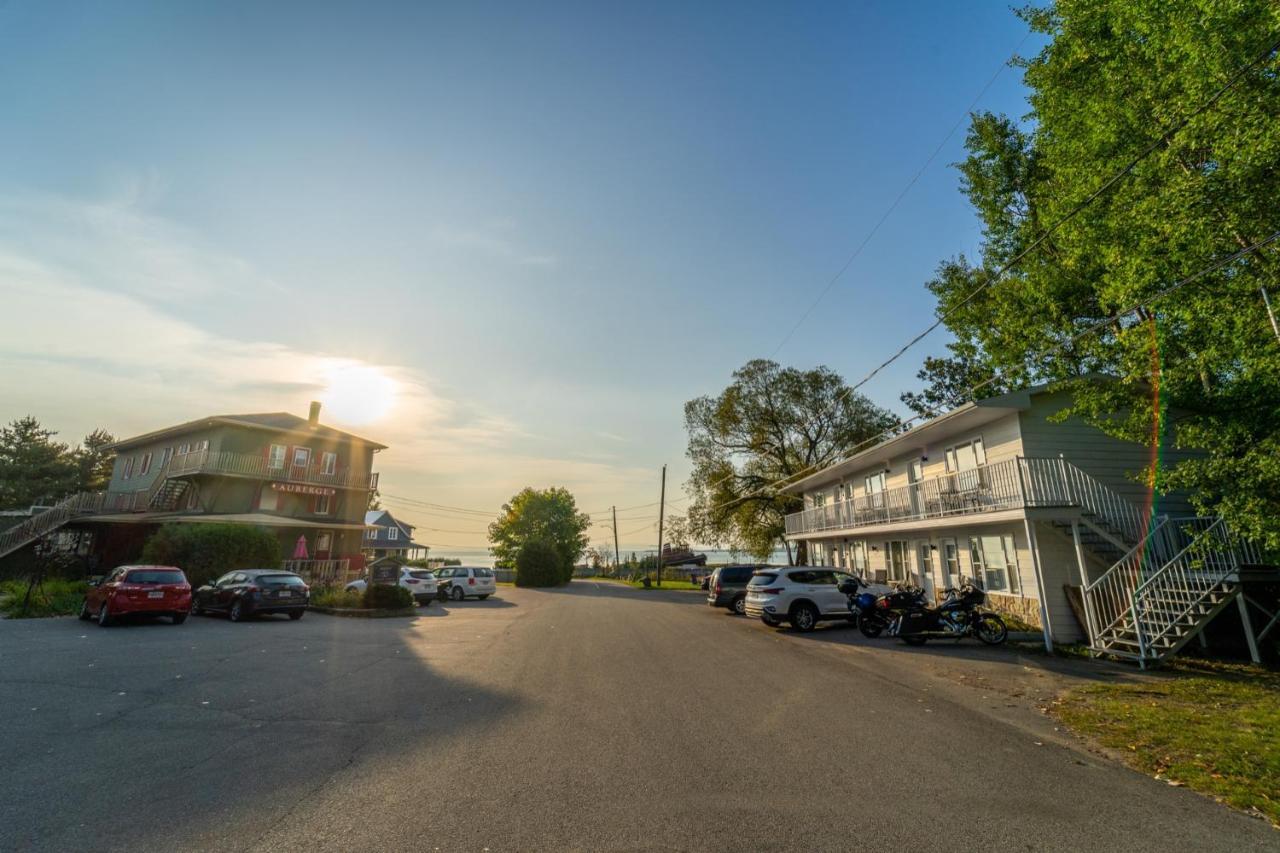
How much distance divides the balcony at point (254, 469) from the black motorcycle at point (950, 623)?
1216 inches

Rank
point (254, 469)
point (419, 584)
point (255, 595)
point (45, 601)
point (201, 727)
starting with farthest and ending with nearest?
point (254, 469) → point (419, 584) → point (45, 601) → point (255, 595) → point (201, 727)

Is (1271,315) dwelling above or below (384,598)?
above

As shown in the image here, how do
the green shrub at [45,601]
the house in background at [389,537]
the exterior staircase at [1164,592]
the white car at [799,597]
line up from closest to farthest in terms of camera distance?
the exterior staircase at [1164,592]
the white car at [799,597]
the green shrub at [45,601]
the house in background at [389,537]

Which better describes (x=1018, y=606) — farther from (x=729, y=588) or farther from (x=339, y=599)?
(x=339, y=599)

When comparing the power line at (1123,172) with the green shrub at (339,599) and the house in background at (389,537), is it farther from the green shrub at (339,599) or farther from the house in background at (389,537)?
the house in background at (389,537)

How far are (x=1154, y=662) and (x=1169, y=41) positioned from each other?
12.0 metres

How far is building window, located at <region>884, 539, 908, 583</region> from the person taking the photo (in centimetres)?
2228

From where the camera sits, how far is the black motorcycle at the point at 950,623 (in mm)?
13289

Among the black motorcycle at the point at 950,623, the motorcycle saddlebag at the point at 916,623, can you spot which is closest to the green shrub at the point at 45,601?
the motorcycle saddlebag at the point at 916,623

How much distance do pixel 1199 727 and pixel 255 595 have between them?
808 inches

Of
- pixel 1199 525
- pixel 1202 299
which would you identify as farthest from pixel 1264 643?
pixel 1202 299

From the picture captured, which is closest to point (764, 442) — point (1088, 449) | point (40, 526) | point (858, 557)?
point (858, 557)

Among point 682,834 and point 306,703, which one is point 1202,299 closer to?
point 682,834

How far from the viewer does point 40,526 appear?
28453 millimetres
